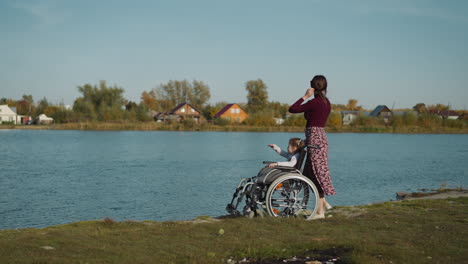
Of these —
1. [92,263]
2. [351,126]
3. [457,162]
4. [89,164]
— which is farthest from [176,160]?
[351,126]

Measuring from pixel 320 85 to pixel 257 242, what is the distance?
128 inches

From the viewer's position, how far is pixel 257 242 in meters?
6.12

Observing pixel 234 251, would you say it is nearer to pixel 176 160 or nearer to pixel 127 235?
pixel 127 235

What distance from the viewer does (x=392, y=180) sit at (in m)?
24.4

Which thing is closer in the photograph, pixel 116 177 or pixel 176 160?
pixel 116 177

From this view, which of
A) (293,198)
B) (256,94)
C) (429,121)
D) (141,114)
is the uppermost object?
(256,94)

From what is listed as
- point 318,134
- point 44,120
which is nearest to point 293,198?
point 318,134

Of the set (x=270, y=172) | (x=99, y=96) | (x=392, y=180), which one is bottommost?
(x=392, y=180)

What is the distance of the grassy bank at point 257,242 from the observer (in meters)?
5.48

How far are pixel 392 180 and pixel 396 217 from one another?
56.3ft

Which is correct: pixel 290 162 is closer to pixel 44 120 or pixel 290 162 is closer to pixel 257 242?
pixel 257 242

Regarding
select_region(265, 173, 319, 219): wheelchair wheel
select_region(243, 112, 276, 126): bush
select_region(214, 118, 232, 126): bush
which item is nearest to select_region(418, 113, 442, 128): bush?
select_region(243, 112, 276, 126): bush

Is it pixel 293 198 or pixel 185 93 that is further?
pixel 185 93

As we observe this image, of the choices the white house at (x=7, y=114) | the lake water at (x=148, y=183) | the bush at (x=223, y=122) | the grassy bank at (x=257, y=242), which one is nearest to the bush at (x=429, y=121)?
the bush at (x=223, y=122)
